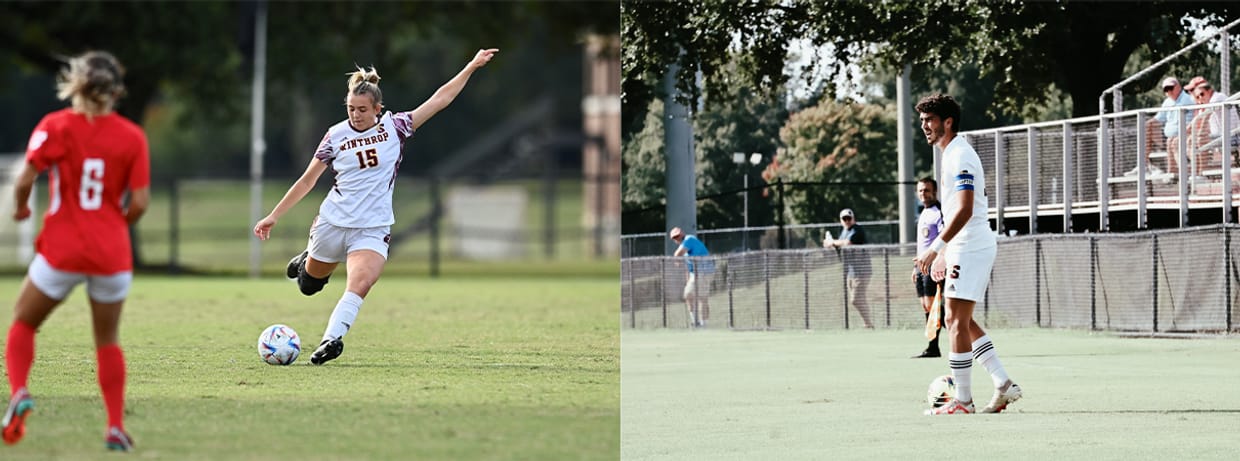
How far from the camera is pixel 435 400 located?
7461 millimetres

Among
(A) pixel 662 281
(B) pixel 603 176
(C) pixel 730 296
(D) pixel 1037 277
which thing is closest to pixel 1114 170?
(D) pixel 1037 277

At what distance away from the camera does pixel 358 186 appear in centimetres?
927

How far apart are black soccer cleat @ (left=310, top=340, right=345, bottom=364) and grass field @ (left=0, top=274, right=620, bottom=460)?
0.34 feet

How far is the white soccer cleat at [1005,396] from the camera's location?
6516 millimetres

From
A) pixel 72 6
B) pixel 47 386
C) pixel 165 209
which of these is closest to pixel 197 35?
pixel 72 6

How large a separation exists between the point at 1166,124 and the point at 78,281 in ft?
12.5

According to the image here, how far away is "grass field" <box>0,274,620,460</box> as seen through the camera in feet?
19.7

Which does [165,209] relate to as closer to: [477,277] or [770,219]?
[477,277]

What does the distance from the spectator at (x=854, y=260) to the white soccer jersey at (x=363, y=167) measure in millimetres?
3307

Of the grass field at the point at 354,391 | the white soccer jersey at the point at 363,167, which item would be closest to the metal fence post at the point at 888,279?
the grass field at the point at 354,391

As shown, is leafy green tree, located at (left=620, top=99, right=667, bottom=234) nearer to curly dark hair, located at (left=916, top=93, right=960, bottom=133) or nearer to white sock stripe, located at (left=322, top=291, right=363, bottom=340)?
curly dark hair, located at (left=916, top=93, right=960, bottom=133)

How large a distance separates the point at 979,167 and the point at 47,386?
438 cm

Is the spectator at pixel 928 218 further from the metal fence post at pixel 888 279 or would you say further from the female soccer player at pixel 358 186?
the female soccer player at pixel 358 186

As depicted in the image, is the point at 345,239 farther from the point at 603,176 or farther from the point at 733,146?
the point at 603,176
